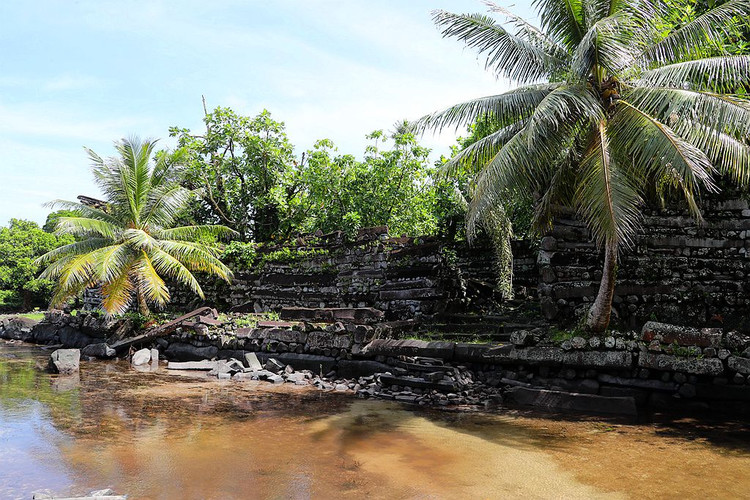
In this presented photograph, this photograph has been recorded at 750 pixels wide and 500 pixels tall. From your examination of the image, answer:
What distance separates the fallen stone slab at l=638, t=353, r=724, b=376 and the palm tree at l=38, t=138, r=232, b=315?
13.3 metres

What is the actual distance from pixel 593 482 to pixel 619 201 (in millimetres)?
4152

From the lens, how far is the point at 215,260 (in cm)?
1809

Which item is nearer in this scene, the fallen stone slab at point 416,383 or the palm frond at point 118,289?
the fallen stone slab at point 416,383

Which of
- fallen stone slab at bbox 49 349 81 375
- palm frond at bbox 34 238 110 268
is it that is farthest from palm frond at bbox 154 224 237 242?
fallen stone slab at bbox 49 349 81 375

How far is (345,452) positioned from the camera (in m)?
7.08

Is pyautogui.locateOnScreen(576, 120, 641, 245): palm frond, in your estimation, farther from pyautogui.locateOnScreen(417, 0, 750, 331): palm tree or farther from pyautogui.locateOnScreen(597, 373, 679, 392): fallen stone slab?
pyautogui.locateOnScreen(597, 373, 679, 392): fallen stone slab

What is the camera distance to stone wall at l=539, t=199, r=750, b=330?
10.1 m

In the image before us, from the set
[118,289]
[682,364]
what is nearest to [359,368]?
[682,364]

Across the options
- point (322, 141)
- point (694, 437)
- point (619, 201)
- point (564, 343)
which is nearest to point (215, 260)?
point (322, 141)

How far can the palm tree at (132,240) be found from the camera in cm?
1683

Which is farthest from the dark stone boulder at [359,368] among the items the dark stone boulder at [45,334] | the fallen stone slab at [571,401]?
the dark stone boulder at [45,334]

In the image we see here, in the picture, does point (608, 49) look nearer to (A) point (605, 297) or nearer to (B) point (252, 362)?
(A) point (605, 297)

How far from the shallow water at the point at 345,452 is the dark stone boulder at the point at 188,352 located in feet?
16.8

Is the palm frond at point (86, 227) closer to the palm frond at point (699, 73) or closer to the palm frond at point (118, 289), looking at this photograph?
the palm frond at point (118, 289)
